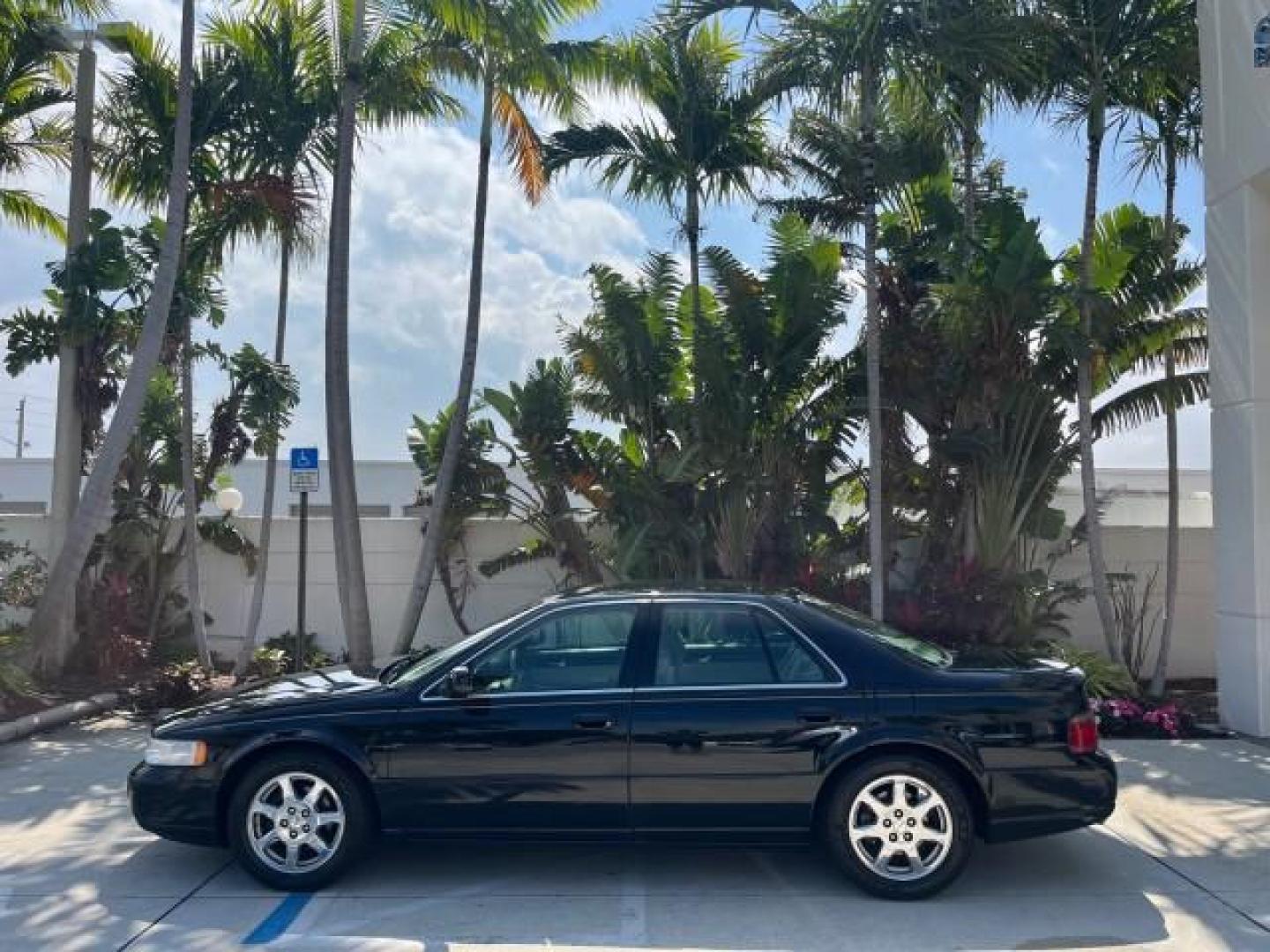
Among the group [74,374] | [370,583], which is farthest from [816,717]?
[74,374]

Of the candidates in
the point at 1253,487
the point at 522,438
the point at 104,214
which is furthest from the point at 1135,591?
the point at 104,214

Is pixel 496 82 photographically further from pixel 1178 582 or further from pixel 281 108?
pixel 1178 582

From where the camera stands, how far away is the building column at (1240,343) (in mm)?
9523

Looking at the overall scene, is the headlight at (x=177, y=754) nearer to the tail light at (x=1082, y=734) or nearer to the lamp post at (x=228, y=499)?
the tail light at (x=1082, y=734)

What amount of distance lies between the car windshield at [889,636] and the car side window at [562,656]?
41.3 inches

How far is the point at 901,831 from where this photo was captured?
18.6 ft

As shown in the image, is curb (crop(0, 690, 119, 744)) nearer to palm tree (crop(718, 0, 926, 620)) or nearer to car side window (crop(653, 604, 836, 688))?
car side window (crop(653, 604, 836, 688))

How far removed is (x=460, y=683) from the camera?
5781 millimetres

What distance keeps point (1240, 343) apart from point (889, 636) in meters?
5.35

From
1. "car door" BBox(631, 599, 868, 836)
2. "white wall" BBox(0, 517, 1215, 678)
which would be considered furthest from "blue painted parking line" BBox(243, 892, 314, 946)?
"white wall" BBox(0, 517, 1215, 678)

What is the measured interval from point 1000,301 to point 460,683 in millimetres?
7288

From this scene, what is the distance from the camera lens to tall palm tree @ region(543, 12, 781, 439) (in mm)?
12492

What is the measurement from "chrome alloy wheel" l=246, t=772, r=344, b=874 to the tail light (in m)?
3.57

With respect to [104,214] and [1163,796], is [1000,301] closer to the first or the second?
[1163,796]
